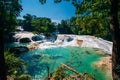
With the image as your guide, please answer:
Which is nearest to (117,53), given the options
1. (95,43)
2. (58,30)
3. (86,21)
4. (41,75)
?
(86,21)

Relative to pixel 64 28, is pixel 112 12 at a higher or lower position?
higher

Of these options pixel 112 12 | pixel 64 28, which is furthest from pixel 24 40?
pixel 112 12

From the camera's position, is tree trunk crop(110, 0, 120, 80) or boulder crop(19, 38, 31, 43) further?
boulder crop(19, 38, 31, 43)

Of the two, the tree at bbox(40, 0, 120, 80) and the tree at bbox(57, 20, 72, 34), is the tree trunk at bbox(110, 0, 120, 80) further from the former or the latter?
the tree at bbox(57, 20, 72, 34)

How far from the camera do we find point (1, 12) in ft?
28.4

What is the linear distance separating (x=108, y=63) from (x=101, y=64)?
1364mm

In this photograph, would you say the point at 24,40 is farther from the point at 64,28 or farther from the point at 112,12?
the point at 112,12

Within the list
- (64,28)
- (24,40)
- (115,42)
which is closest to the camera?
(115,42)

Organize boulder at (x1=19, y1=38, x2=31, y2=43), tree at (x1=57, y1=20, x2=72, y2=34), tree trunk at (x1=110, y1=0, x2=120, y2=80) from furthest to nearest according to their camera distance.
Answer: tree at (x1=57, y1=20, x2=72, y2=34)
boulder at (x1=19, y1=38, x2=31, y2=43)
tree trunk at (x1=110, y1=0, x2=120, y2=80)

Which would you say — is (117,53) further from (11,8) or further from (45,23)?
(45,23)

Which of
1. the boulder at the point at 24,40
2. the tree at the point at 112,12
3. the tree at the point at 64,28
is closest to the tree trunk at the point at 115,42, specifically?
the tree at the point at 112,12

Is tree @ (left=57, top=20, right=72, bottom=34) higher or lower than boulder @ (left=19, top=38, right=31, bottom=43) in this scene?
higher

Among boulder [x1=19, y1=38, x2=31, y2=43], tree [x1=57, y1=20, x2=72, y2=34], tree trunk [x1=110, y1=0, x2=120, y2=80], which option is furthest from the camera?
tree [x1=57, y1=20, x2=72, y2=34]

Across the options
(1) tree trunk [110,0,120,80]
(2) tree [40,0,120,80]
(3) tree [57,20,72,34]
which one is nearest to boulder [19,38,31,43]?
(3) tree [57,20,72,34]
